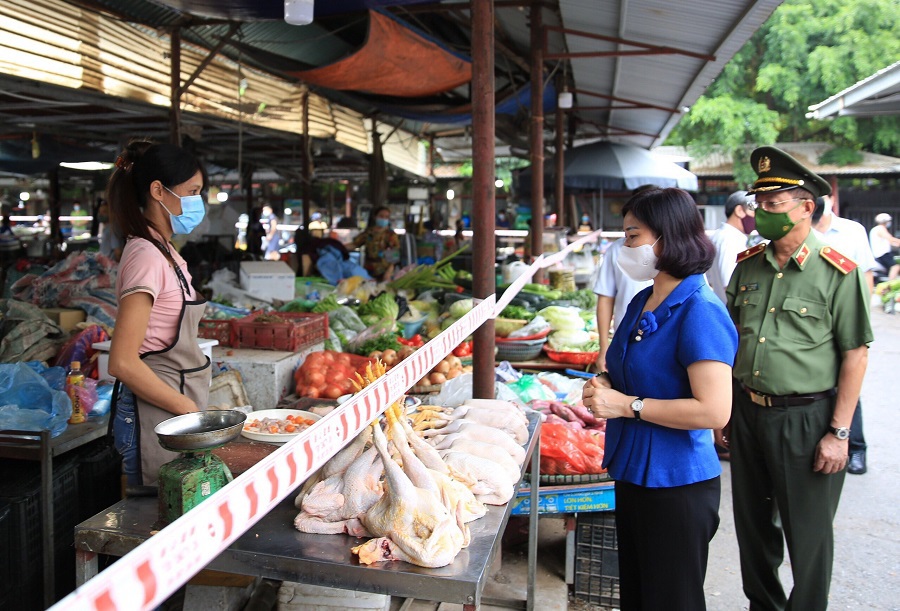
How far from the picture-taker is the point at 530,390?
531cm

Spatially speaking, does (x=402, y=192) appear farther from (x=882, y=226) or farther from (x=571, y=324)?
(x=571, y=324)

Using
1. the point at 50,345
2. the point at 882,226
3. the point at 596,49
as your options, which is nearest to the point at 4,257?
the point at 50,345

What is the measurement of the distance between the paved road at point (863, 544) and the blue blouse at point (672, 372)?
75.7 inches

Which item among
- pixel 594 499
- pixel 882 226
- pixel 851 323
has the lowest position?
pixel 594 499

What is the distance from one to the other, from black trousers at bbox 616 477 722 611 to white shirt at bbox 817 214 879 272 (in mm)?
3501

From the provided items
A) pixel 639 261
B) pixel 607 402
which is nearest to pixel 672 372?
pixel 607 402

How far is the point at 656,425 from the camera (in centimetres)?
254

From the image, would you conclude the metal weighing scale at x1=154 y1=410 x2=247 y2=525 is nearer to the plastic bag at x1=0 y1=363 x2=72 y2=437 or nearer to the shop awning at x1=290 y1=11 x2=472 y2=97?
the plastic bag at x1=0 y1=363 x2=72 y2=437

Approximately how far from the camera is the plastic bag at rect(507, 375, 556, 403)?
5.23 metres

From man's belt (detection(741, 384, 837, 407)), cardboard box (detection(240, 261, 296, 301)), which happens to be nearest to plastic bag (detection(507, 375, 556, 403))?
man's belt (detection(741, 384, 837, 407))

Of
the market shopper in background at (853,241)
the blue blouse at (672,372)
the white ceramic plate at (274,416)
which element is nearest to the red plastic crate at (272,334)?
the white ceramic plate at (274,416)

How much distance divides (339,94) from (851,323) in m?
9.49

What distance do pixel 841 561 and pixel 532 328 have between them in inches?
124

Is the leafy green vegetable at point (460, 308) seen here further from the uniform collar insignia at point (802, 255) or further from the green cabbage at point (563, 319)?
the uniform collar insignia at point (802, 255)
